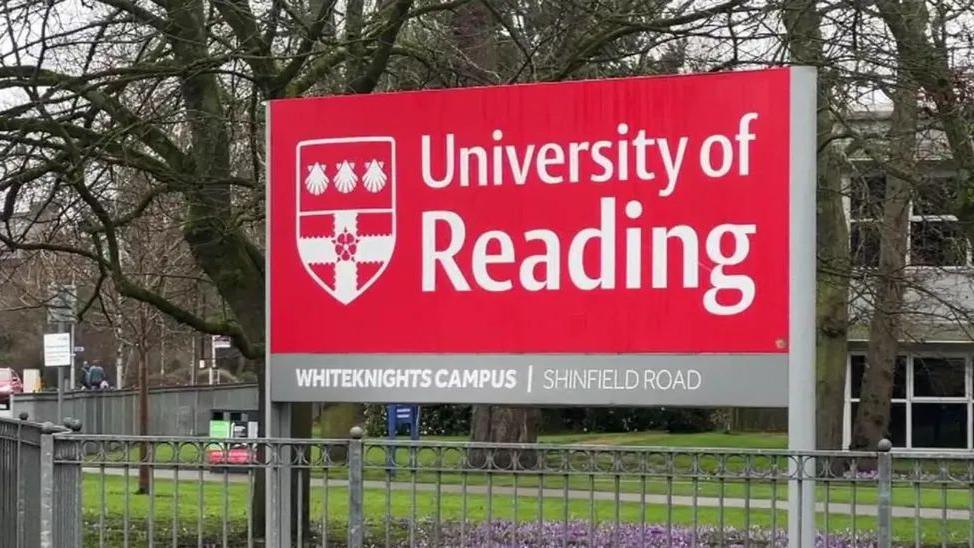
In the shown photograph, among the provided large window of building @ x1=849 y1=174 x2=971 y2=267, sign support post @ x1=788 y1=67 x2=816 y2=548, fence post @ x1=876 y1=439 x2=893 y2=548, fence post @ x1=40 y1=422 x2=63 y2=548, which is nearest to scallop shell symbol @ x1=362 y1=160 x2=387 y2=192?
fence post @ x1=40 y1=422 x2=63 y2=548

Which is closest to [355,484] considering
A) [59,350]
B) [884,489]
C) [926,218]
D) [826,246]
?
[884,489]

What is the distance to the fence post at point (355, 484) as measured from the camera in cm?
673

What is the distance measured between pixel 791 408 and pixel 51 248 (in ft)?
24.4

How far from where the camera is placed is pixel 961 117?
39.6 ft

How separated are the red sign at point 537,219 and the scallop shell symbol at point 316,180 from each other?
0.04 feet

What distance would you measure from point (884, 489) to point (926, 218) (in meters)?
8.69

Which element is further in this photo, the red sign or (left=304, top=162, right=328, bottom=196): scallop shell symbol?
(left=304, top=162, right=328, bottom=196): scallop shell symbol

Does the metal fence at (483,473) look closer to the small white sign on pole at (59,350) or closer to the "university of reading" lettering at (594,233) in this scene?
the "university of reading" lettering at (594,233)

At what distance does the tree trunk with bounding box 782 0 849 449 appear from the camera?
37.7 feet

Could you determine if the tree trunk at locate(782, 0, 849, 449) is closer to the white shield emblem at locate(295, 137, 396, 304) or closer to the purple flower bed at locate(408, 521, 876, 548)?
the purple flower bed at locate(408, 521, 876, 548)

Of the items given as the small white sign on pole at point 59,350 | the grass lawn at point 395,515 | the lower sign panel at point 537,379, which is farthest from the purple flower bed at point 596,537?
the small white sign on pole at point 59,350

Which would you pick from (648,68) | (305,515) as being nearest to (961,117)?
(648,68)

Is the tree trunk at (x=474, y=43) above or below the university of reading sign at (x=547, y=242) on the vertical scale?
above

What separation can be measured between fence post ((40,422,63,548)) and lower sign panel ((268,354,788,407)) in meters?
1.43
